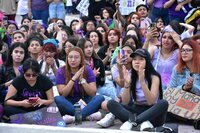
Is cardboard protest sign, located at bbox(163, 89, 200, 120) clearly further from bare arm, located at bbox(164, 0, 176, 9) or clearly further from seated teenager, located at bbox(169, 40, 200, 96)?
bare arm, located at bbox(164, 0, 176, 9)

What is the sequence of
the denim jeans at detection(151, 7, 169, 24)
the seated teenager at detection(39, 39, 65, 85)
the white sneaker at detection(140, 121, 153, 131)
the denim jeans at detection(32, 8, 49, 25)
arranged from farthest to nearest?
1. the denim jeans at detection(32, 8, 49, 25)
2. the denim jeans at detection(151, 7, 169, 24)
3. the seated teenager at detection(39, 39, 65, 85)
4. the white sneaker at detection(140, 121, 153, 131)

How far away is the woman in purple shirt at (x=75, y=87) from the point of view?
7188mm

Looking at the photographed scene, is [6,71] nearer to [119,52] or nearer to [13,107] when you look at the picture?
[13,107]

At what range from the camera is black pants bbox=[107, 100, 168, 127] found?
21.1ft

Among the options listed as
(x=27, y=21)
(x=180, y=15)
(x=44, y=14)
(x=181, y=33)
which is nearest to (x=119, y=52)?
(x=181, y=33)

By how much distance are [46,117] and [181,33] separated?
3521mm

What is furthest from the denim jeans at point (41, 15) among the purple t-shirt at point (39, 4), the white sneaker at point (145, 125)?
the white sneaker at point (145, 125)

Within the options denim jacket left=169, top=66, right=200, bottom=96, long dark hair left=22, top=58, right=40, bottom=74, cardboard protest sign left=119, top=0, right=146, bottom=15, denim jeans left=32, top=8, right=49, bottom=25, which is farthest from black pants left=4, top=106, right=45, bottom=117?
denim jeans left=32, top=8, right=49, bottom=25

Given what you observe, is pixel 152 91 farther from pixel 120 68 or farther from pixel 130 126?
pixel 120 68

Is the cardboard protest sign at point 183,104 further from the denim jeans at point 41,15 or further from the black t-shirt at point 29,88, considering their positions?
the denim jeans at point 41,15

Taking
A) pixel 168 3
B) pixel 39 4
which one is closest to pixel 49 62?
pixel 168 3

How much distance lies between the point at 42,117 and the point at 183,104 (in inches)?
70.7

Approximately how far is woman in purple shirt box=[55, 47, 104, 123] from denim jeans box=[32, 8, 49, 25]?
549 cm

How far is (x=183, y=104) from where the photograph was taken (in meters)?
7.07
